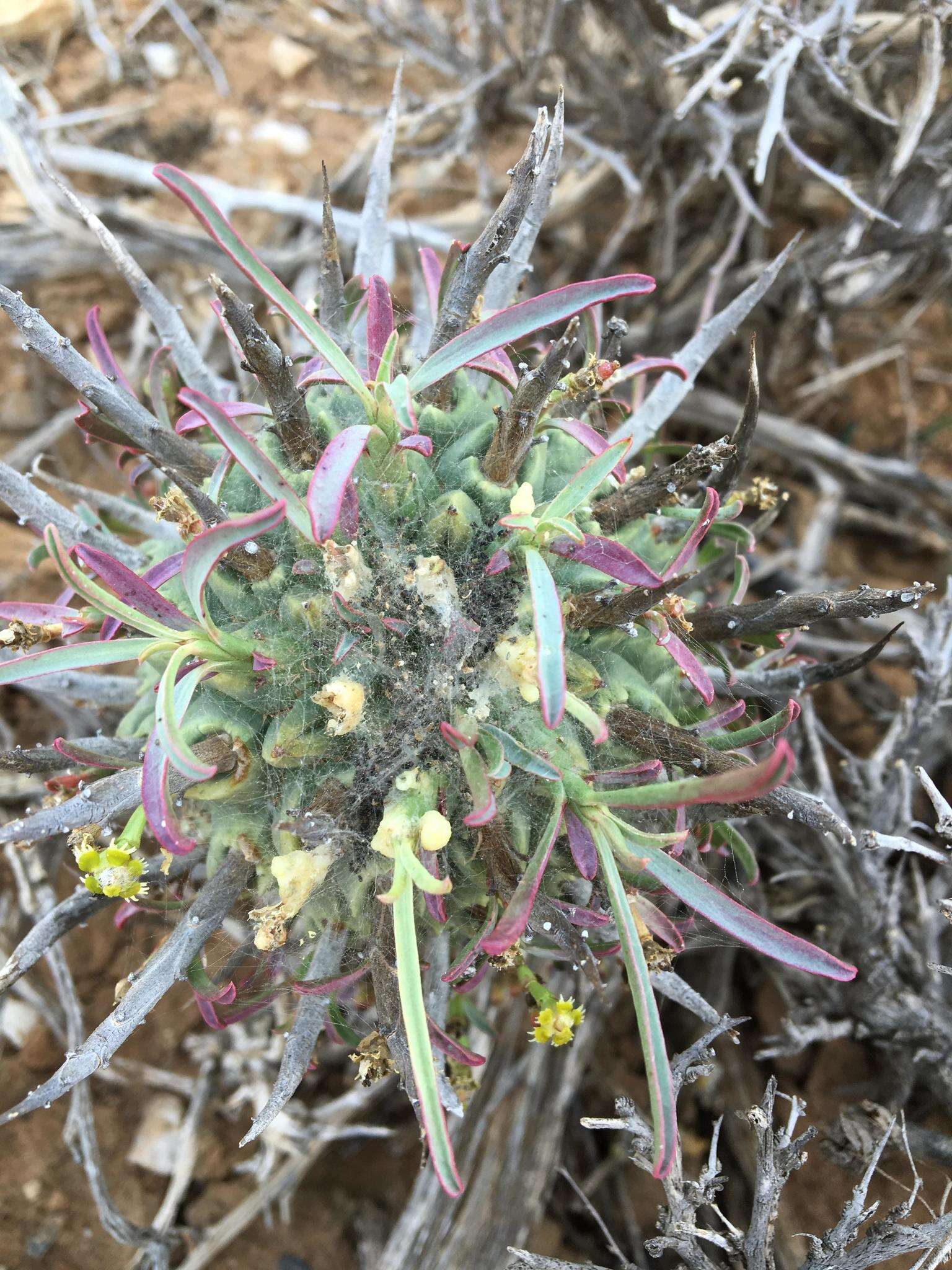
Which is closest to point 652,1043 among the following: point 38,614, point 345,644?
point 345,644

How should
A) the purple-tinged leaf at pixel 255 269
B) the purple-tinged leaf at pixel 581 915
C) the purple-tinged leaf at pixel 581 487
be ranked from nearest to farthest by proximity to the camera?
the purple-tinged leaf at pixel 255 269, the purple-tinged leaf at pixel 581 487, the purple-tinged leaf at pixel 581 915

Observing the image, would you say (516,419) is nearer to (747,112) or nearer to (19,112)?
(747,112)

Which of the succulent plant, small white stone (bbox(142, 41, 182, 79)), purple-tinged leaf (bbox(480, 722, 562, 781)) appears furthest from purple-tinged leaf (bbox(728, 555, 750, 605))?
small white stone (bbox(142, 41, 182, 79))

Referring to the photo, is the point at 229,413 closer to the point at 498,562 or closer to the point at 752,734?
the point at 498,562

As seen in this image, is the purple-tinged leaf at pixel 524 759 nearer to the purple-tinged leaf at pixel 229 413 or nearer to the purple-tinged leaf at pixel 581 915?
the purple-tinged leaf at pixel 581 915

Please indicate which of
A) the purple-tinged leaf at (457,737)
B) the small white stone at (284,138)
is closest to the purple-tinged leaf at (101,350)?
the purple-tinged leaf at (457,737)

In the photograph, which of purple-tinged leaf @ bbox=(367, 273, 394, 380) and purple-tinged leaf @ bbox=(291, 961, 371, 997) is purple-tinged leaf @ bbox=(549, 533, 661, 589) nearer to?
purple-tinged leaf @ bbox=(367, 273, 394, 380)

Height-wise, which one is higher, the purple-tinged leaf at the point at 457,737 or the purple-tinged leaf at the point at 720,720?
the purple-tinged leaf at the point at 457,737
